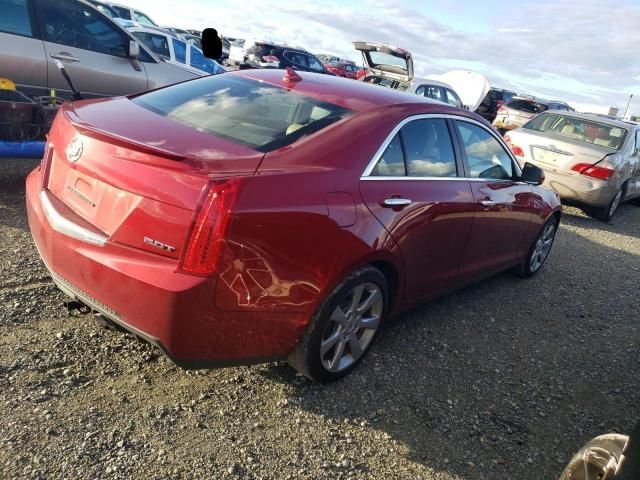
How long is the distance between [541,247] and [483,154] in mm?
1892

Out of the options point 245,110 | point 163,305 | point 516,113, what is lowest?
point 163,305

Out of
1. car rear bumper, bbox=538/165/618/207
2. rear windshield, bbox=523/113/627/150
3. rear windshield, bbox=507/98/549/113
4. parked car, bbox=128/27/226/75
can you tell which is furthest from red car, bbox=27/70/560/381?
rear windshield, bbox=507/98/549/113

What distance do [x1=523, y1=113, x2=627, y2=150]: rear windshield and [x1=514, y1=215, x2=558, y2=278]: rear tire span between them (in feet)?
12.8

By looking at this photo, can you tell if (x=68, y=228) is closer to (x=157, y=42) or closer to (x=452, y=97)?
(x=157, y=42)

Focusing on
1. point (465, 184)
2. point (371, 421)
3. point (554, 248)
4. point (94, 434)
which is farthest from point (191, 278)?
point (554, 248)

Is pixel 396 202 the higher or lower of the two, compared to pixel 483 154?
lower

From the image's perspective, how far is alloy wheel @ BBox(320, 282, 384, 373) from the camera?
9.90 ft

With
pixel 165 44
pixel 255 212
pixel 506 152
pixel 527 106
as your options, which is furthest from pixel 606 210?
pixel 527 106

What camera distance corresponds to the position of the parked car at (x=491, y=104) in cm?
2299

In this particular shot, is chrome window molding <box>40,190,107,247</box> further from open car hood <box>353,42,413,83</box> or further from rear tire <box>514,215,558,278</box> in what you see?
open car hood <box>353,42,413,83</box>

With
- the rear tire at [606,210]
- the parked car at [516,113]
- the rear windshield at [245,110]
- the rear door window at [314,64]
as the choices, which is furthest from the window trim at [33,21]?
the rear door window at [314,64]

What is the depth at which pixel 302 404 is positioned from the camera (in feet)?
9.66

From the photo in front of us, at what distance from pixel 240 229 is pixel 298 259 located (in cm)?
37

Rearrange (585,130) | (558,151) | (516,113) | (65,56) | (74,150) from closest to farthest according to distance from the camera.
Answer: (74,150), (65,56), (558,151), (585,130), (516,113)
